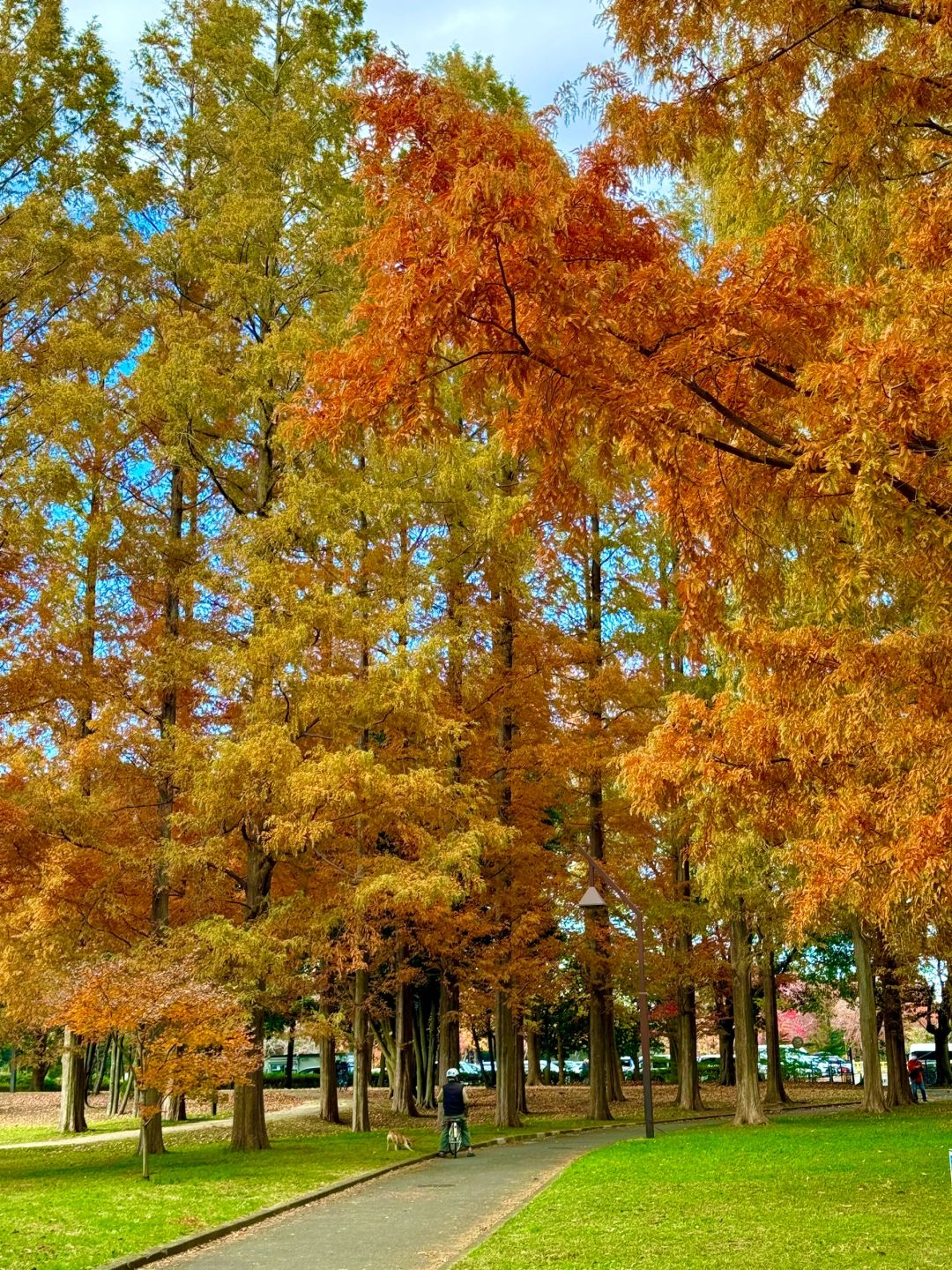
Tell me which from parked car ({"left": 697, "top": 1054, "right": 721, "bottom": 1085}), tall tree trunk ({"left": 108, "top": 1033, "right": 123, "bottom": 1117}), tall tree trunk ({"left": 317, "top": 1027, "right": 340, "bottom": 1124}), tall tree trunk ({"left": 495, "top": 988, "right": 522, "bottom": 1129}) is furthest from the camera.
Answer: parked car ({"left": 697, "top": 1054, "right": 721, "bottom": 1085})

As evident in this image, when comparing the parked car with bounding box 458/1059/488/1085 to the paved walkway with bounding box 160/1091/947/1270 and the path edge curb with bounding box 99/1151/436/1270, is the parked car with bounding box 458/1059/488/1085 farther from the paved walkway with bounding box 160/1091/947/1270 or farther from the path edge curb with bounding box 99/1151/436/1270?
the path edge curb with bounding box 99/1151/436/1270

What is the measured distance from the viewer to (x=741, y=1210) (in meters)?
9.09

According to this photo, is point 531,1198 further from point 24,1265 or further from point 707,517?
point 707,517

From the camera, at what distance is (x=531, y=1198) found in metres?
10.6

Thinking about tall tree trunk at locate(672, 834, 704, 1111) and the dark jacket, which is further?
tall tree trunk at locate(672, 834, 704, 1111)

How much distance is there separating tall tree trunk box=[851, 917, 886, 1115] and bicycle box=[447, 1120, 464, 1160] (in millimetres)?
9716

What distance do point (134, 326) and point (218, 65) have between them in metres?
5.33

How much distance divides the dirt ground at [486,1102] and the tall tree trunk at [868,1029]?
468cm

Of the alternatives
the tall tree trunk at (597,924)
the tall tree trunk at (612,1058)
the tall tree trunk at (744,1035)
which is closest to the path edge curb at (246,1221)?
the tall tree trunk at (744,1035)

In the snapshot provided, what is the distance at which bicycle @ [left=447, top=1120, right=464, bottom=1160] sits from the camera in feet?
53.8

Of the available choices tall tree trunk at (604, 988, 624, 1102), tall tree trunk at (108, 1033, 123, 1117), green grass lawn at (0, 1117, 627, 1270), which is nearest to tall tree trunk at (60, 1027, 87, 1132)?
green grass lawn at (0, 1117, 627, 1270)

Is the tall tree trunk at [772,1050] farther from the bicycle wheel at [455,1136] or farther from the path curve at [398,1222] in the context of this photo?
the path curve at [398,1222]

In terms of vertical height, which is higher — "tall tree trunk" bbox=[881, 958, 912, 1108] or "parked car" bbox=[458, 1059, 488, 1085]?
"tall tree trunk" bbox=[881, 958, 912, 1108]

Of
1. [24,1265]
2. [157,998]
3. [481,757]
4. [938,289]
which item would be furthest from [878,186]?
[481,757]
